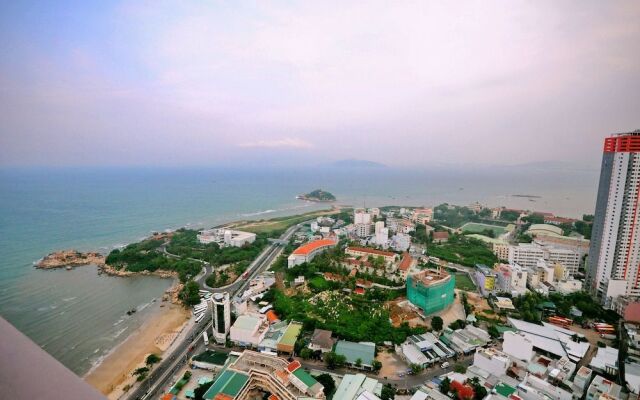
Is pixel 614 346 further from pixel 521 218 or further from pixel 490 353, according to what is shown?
pixel 521 218

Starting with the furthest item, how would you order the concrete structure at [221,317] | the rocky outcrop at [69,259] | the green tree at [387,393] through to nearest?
the rocky outcrop at [69,259]
the concrete structure at [221,317]
the green tree at [387,393]

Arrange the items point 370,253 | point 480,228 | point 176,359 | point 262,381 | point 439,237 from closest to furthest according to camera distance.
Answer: point 262,381
point 176,359
point 370,253
point 439,237
point 480,228

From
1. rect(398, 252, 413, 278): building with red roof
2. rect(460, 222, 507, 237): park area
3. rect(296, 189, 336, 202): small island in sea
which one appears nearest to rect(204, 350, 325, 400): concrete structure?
rect(398, 252, 413, 278): building with red roof

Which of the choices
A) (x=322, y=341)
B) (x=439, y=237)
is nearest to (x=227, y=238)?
(x=322, y=341)

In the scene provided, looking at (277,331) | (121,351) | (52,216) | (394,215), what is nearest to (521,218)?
(394,215)

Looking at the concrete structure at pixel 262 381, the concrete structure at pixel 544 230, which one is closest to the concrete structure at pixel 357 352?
the concrete structure at pixel 262 381

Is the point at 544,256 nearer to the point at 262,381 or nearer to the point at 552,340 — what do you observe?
the point at 552,340

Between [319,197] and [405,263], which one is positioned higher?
[319,197]

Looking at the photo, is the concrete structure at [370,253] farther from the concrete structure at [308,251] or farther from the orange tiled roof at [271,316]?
the orange tiled roof at [271,316]
